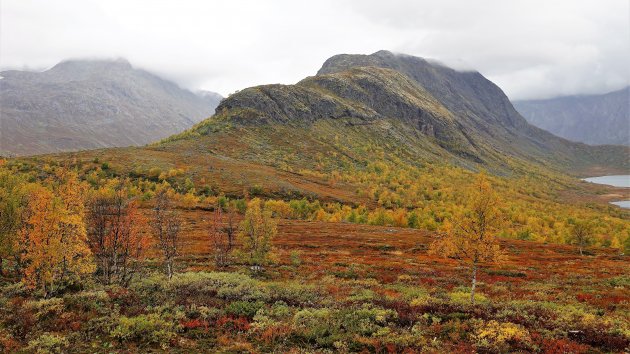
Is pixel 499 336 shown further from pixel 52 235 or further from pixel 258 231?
pixel 258 231

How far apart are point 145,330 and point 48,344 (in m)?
4.14

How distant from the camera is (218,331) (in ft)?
67.2

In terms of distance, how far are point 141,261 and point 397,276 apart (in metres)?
31.0

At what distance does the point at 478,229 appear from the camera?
2858cm

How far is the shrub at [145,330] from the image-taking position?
1895 cm

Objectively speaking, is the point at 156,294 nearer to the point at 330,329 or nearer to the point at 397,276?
the point at 330,329

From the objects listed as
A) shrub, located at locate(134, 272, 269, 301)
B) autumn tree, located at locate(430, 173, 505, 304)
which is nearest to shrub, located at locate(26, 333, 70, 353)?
shrub, located at locate(134, 272, 269, 301)

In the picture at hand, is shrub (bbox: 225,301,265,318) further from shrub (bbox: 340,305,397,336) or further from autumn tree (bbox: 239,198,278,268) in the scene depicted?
autumn tree (bbox: 239,198,278,268)

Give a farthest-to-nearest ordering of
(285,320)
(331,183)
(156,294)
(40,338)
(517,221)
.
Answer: (331,183), (517,221), (156,294), (285,320), (40,338)

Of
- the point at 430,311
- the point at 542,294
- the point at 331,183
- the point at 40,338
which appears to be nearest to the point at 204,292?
the point at 40,338

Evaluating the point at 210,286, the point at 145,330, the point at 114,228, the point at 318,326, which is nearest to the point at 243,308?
the point at 318,326

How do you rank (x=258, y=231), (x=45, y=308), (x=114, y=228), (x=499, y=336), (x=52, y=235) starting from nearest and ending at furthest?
(x=499, y=336) < (x=45, y=308) < (x=52, y=235) < (x=114, y=228) < (x=258, y=231)

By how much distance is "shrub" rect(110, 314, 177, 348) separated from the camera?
1895 centimetres

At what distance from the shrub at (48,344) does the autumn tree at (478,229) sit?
24749 mm
